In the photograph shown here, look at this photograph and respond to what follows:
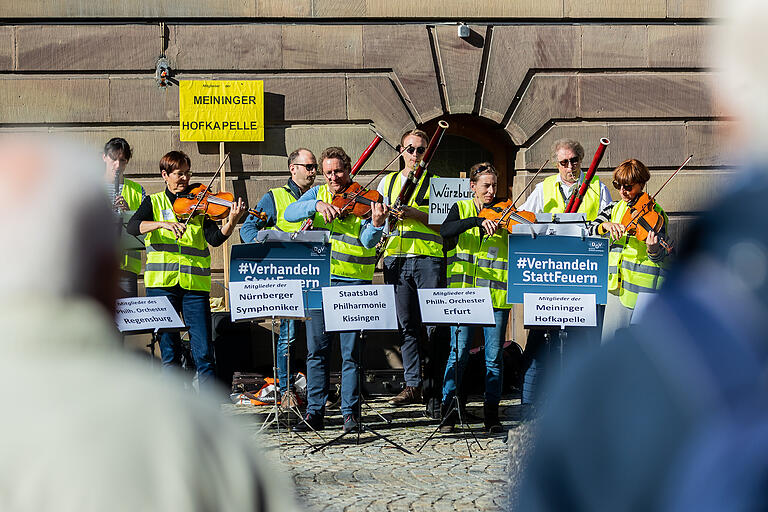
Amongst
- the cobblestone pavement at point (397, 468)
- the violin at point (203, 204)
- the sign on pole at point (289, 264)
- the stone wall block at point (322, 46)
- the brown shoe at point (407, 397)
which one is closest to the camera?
the cobblestone pavement at point (397, 468)

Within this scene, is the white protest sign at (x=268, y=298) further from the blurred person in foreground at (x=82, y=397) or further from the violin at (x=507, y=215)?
the blurred person in foreground at (x=82, y=397)

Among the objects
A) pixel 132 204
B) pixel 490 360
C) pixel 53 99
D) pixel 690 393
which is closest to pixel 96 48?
pixel 53 99

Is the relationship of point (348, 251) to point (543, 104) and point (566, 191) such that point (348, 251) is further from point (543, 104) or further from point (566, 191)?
point (543, 104)

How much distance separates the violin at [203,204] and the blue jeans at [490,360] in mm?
2026

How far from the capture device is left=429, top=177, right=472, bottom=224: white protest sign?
28.8 feet

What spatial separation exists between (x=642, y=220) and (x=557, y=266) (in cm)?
100

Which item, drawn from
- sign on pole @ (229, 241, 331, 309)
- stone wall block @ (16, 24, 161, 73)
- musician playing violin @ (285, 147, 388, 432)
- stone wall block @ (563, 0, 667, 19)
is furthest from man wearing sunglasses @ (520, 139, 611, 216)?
stone wall block @ (16, 24, 161, 73)

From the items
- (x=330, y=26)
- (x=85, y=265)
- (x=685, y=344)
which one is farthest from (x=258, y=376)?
(x=685, y=344)

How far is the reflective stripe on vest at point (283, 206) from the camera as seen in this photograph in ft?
28.9

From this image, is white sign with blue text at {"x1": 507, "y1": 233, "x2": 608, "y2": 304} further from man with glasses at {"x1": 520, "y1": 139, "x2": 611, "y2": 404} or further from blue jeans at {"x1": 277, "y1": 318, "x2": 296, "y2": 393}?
blue jeans at {"x1": 277, "y1": 318, "x2": 296, "y2": 393}

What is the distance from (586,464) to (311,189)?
7.86 metres

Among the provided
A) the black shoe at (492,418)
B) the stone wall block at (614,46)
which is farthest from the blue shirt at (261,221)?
the stone wall block at (614,46)

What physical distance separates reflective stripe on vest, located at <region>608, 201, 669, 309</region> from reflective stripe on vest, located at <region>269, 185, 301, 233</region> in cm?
265

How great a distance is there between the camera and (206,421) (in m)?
1.40
